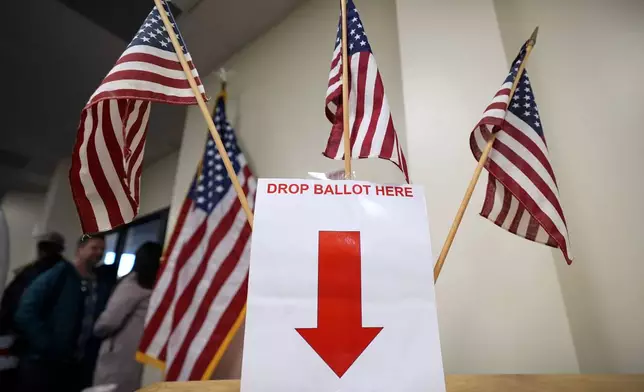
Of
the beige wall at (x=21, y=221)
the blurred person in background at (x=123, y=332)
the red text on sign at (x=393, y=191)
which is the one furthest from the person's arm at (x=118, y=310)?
the red text on sign at (x=393, y=191)

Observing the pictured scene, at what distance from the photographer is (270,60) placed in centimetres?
196

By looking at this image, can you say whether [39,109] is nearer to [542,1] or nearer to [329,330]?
[329,330]

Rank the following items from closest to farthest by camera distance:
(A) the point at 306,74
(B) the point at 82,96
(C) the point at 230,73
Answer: (A) the point at 306,74
(C) the point at 230,73
(B) the point at 82,96

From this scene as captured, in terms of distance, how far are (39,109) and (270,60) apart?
160cm

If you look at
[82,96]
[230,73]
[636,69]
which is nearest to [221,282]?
[230,73]

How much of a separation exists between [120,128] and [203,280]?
0.75 metres

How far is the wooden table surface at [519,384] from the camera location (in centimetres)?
66

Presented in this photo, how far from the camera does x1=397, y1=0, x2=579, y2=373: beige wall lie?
37.8 inches

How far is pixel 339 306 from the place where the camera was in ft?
1.96

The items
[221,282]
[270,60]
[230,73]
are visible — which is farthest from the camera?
[230,73]

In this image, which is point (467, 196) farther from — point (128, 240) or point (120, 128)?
point (128, 240)

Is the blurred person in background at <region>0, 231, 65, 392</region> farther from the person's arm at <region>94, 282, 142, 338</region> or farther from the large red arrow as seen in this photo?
the large red arrow

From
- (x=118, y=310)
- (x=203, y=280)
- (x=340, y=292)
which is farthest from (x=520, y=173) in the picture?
(x=118, y=310)

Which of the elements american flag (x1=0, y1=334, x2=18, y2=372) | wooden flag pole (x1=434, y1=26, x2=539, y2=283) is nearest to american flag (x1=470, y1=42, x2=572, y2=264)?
wooden flag pole (x1=434, y1=26, x2=539, y2=283)
